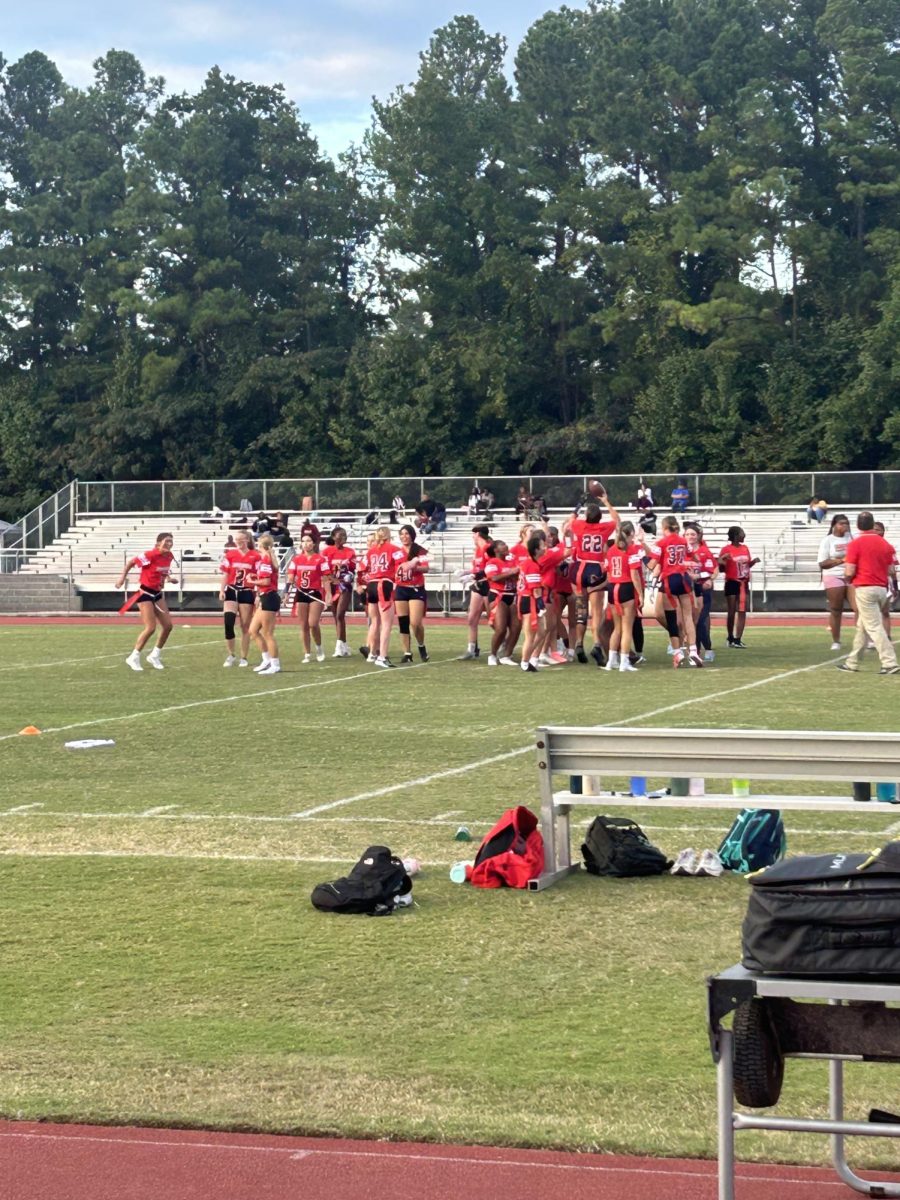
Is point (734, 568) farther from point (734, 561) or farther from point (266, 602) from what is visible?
point (266, 602)

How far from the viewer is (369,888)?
27.3ft

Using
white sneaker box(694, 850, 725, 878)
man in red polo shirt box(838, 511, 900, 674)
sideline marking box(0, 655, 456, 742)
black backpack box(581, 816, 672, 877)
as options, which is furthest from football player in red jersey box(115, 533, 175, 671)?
white sneaker box(694, 850, 725, 878)

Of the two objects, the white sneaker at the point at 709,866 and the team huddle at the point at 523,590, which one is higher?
the team huddle at the point at 523,590

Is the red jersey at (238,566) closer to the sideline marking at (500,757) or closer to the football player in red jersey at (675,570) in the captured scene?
the football player in red jersey at (675,570)

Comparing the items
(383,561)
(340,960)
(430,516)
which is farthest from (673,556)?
(430,516)

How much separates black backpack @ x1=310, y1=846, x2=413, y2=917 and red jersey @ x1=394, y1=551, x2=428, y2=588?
48.1 ft

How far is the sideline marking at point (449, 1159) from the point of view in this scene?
4.95 m

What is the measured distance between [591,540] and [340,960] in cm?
1528

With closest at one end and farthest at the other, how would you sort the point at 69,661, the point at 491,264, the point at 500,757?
1. the point at 500,757
2. the point at 69,661
3. the point at 491,264

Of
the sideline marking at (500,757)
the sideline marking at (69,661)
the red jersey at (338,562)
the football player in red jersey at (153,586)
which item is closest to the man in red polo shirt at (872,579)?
the sideline marking at (500,757)

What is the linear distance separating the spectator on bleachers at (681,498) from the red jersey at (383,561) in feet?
66.0

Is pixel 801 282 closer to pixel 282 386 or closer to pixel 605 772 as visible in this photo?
pixel 282 386

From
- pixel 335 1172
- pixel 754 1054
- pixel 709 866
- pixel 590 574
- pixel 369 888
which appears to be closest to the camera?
pixel 754 1054

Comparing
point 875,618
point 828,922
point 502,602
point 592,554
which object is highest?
point 592,554
